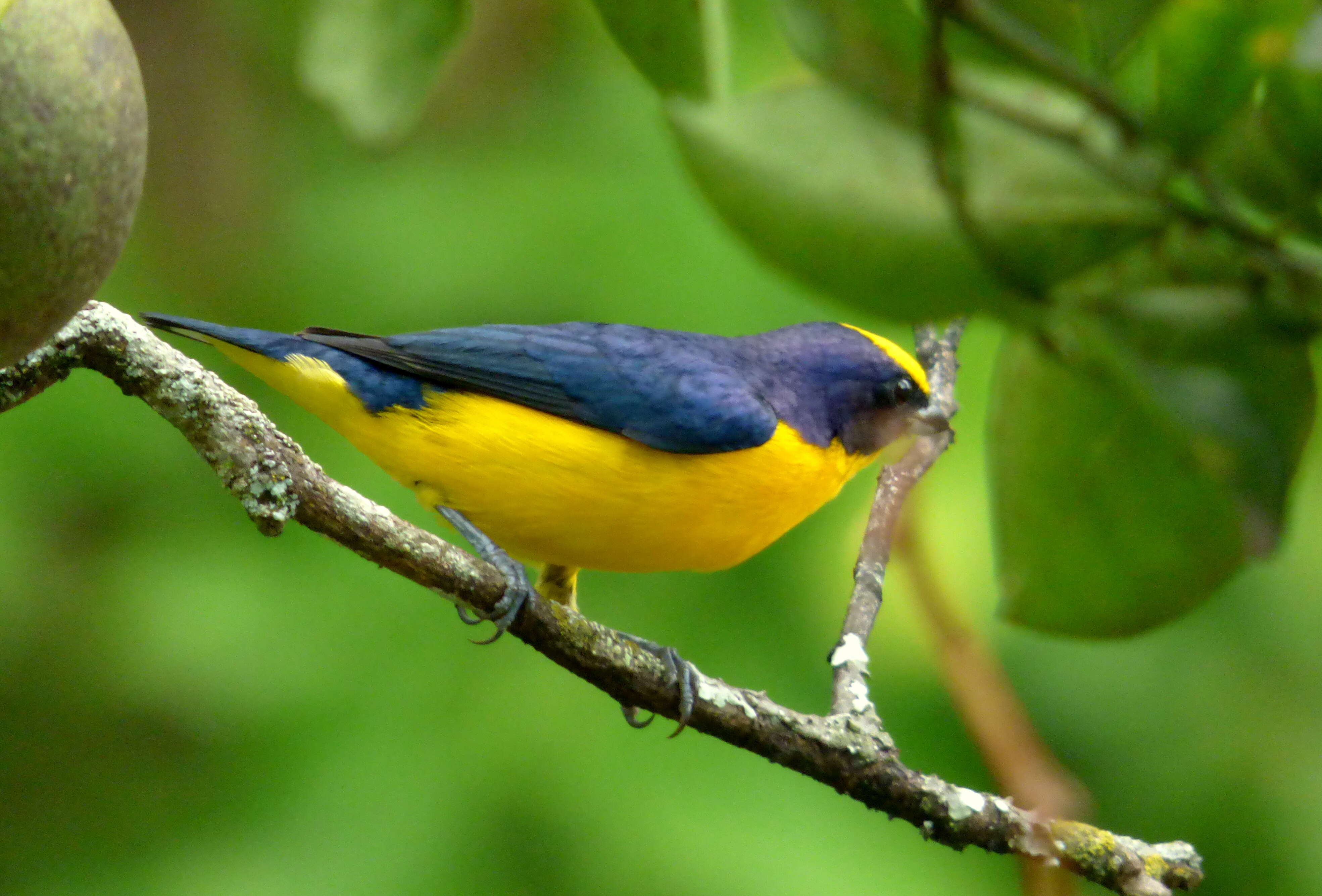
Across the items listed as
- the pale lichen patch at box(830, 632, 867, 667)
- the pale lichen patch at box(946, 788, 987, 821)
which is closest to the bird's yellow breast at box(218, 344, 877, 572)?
the pale lichen patch at box(830, 632, 867, 667)

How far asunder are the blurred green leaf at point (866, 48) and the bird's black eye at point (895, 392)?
2448 mm

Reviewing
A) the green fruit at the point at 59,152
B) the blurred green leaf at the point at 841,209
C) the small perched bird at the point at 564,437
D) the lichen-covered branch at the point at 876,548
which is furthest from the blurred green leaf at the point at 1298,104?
the small perched bird at the point at 564,437

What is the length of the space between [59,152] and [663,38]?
18.0 inches

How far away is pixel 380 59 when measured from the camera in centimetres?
78

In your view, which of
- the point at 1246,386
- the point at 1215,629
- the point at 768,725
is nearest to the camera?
the point at 1246,386

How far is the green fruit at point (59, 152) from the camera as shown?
0.83 meters

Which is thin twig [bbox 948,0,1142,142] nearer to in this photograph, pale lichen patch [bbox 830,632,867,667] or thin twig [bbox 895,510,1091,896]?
thin twig [bbox 895,510,1091,896]

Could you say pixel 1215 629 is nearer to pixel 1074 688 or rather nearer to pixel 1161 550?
pixel 1074 688

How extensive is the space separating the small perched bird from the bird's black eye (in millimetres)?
195

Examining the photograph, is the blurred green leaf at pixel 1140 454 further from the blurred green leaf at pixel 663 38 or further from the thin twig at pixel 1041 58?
the blurred green leaf at pixel 663 38

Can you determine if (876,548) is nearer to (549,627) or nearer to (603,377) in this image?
(603,377)

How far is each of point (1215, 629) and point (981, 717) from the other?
11.8ft

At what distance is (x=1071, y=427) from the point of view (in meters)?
0.63

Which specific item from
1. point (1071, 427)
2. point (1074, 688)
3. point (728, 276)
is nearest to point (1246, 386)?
point (1071, 427)
